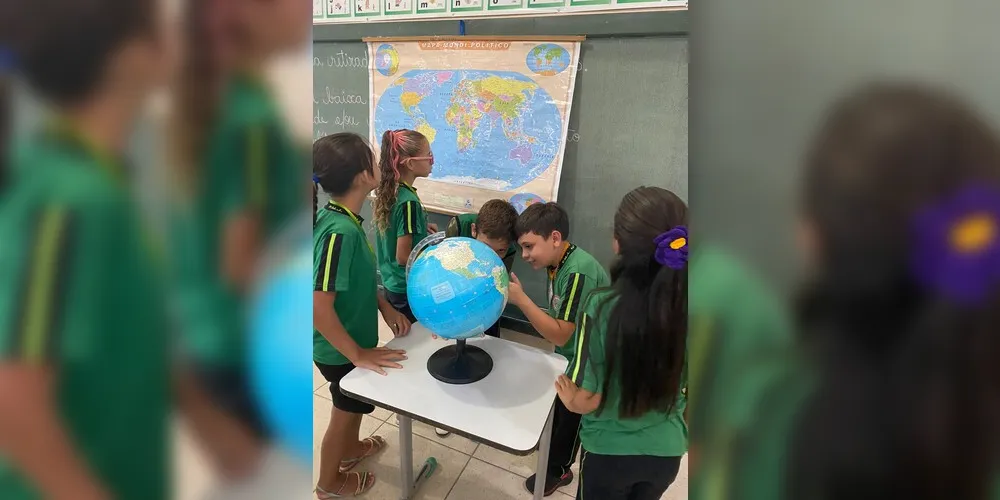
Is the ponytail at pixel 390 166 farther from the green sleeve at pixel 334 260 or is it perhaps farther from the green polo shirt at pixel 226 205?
the green polo shirt at pixel 226 205

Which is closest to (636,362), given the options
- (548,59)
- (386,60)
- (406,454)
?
(406,454)

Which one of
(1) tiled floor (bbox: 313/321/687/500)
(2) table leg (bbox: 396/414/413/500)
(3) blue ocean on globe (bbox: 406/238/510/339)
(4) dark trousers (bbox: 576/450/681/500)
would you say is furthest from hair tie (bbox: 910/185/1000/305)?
(1) tiled floor (bbox: 313/321/687/500)

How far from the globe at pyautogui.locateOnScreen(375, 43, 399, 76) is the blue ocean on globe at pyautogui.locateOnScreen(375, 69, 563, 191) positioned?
0.08 m

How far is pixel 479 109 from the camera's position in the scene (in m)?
3.04

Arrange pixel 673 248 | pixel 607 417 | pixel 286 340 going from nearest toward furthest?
pixel 286 340, pixel 673 248, pixel 607 417

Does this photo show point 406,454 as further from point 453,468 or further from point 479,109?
point 479,109

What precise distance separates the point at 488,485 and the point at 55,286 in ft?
7.22

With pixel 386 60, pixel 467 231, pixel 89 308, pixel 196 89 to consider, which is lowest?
pixel 467 231

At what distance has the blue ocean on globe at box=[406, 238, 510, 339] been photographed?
1296 millimetres

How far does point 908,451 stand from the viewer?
0.32m

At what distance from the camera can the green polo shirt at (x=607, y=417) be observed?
126 centimetres

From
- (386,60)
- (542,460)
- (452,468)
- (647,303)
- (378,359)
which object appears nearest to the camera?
(647,303)

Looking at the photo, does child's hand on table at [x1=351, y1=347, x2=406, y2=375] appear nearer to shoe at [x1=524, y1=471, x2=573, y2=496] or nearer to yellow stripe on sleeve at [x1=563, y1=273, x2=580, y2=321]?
yellow stripe on sleeve at [x1=563, y1=273, x2=580, y2=321]

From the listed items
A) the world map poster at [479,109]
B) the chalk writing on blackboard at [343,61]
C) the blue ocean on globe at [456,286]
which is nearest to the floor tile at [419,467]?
the blue ocean on globe at [456,286]
